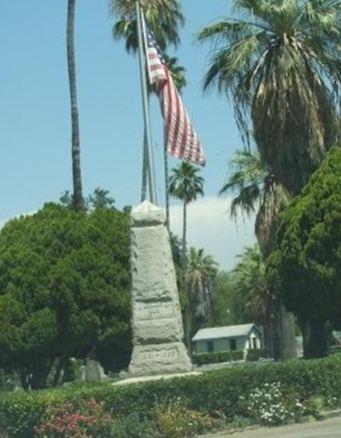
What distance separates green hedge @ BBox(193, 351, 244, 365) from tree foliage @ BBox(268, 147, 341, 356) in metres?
56.5

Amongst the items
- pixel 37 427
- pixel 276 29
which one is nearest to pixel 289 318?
pixel 276 29

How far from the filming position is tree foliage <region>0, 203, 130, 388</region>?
922 inches

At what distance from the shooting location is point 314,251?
23406 millimetres

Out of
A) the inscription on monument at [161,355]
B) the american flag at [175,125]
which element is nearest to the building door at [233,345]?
the american flag at [175,125]

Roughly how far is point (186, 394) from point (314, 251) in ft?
25.1

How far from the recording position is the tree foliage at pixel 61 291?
2342 centimetres

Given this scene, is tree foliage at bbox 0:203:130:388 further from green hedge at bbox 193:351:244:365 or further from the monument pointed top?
green hedge at bbox 193:351:244:365

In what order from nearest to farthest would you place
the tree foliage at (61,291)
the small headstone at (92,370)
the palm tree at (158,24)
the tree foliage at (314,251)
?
the tree foliage at (314,251)
the tree foliage at (61,291)
the small headstone at (92,370)
the palm tree at (158,24)

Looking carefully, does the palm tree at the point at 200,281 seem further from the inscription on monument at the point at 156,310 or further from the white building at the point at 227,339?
the inscription on monument at the point at 156,310

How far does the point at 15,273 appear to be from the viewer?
78.6 ft

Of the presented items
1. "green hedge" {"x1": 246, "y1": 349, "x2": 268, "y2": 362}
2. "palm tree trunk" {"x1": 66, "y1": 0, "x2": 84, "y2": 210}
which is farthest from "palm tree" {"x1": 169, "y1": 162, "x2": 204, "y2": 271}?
"palm tree trunk" {"x1": 66, "y1": 0, "x2": 84, "y2": 210}

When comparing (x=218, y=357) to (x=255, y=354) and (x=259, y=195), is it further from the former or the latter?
(x=259, y=195)

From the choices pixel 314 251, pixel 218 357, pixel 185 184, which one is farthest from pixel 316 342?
pixel 218 357

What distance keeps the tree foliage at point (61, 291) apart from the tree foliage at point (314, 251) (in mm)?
3987
